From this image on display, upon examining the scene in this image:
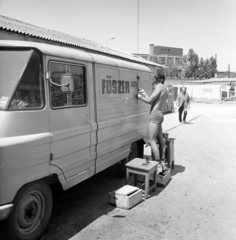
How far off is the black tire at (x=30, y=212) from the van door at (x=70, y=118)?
378 millimetres

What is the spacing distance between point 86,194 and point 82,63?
7.93 ft

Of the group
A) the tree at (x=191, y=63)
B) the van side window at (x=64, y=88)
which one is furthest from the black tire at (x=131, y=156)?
the tree at (x=191, y=63)

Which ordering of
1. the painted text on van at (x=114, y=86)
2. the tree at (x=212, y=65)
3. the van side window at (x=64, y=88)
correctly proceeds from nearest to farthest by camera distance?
the van side window at (x=64, y=88) < the painted text on van at (x=114, y=86) < the tree at (x=212, y=65)

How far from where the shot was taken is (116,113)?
5062 mm

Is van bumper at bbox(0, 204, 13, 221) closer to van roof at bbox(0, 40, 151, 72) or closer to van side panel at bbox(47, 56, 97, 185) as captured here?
van side panel at bbox(47, 56, 97, 185)

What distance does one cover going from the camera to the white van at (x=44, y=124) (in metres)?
3.00

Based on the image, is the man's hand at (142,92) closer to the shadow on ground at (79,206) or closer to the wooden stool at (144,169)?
the wooden stool at (144,169)

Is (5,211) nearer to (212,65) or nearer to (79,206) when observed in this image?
(79,206)

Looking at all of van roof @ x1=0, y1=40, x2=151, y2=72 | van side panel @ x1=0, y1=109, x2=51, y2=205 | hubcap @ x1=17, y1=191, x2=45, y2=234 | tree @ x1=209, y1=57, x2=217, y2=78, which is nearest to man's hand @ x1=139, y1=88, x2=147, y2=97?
van roof @ x1=0, y1=40, x2=151, y2=72

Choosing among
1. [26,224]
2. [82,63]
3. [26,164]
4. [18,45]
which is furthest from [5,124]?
[82,63]

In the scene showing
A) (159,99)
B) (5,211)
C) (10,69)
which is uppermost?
(10,69)

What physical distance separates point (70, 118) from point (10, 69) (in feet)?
3.37

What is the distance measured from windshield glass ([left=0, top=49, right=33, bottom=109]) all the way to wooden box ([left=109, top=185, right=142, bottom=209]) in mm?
2383

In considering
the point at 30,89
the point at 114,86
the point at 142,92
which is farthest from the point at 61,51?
the point at 142,92
